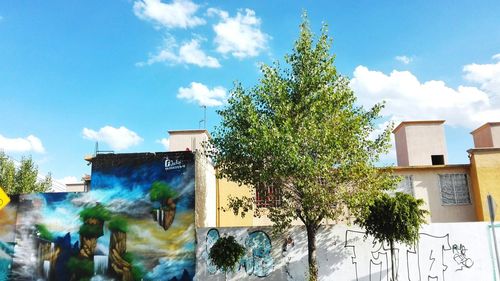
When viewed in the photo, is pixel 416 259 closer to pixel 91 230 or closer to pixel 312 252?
pixel 312 252

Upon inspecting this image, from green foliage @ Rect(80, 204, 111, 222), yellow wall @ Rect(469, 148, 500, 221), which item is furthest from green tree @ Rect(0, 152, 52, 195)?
yellow wall @ Rect(469, 148, 500, 221)

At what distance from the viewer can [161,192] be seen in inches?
723

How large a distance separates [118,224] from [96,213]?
1207 mm

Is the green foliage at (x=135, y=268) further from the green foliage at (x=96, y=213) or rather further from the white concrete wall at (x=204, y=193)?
the white concrete wall at (x=204, y=193)

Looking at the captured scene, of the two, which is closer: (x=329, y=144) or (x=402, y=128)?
(x=329, y=144)

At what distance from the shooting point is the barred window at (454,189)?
79.8 feet

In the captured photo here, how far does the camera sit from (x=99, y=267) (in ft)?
58.7

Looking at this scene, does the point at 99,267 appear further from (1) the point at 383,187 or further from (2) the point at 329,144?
(1) the point at 383,187

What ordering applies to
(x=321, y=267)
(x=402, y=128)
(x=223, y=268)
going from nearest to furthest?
(x=223, y=268), (x=321, y=267), (x=402, y=128)

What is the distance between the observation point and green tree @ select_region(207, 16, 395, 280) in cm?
1490

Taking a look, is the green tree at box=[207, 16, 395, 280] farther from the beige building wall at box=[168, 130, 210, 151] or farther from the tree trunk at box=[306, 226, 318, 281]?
the beige building wall at box=[168, 130, 210, 151]

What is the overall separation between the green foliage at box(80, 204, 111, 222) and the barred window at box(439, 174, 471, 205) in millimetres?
19487

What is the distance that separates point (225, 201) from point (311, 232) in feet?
27.2

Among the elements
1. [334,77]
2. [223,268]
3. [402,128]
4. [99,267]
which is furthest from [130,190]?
[402,128]
